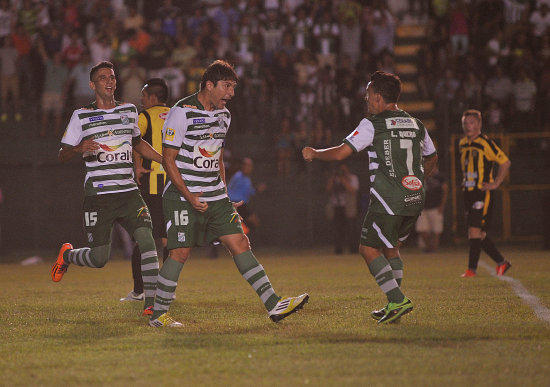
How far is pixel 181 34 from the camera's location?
74.1 ft

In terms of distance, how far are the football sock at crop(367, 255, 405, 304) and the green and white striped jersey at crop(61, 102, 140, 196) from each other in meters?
2.36

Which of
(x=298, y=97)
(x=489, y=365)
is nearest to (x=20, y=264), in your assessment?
(x=298, y=97)

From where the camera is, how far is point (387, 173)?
7.49 metres

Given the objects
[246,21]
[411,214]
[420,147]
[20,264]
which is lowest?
[20,264]

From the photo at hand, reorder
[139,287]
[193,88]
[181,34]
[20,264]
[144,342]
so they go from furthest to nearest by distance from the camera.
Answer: [181,34] < [193,88] < [20,264] < [139,287] < [144,342]

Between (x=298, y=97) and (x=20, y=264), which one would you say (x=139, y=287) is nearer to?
(x=20, y=264)

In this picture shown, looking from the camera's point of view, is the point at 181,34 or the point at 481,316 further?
the point at 181,34

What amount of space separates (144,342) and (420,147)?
287 centimetres

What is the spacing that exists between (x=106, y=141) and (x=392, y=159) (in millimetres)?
2515

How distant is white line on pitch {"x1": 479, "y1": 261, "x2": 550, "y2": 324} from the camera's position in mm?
7918

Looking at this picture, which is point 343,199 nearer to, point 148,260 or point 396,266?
point 396,266

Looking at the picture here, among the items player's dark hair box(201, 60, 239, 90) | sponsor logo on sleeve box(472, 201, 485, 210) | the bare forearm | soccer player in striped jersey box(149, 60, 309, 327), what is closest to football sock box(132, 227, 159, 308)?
the bare forearm

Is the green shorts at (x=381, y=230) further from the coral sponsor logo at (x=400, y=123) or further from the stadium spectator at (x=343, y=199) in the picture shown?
the stadium spectator at (x=343, y=199)

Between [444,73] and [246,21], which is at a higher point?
[246,21]
